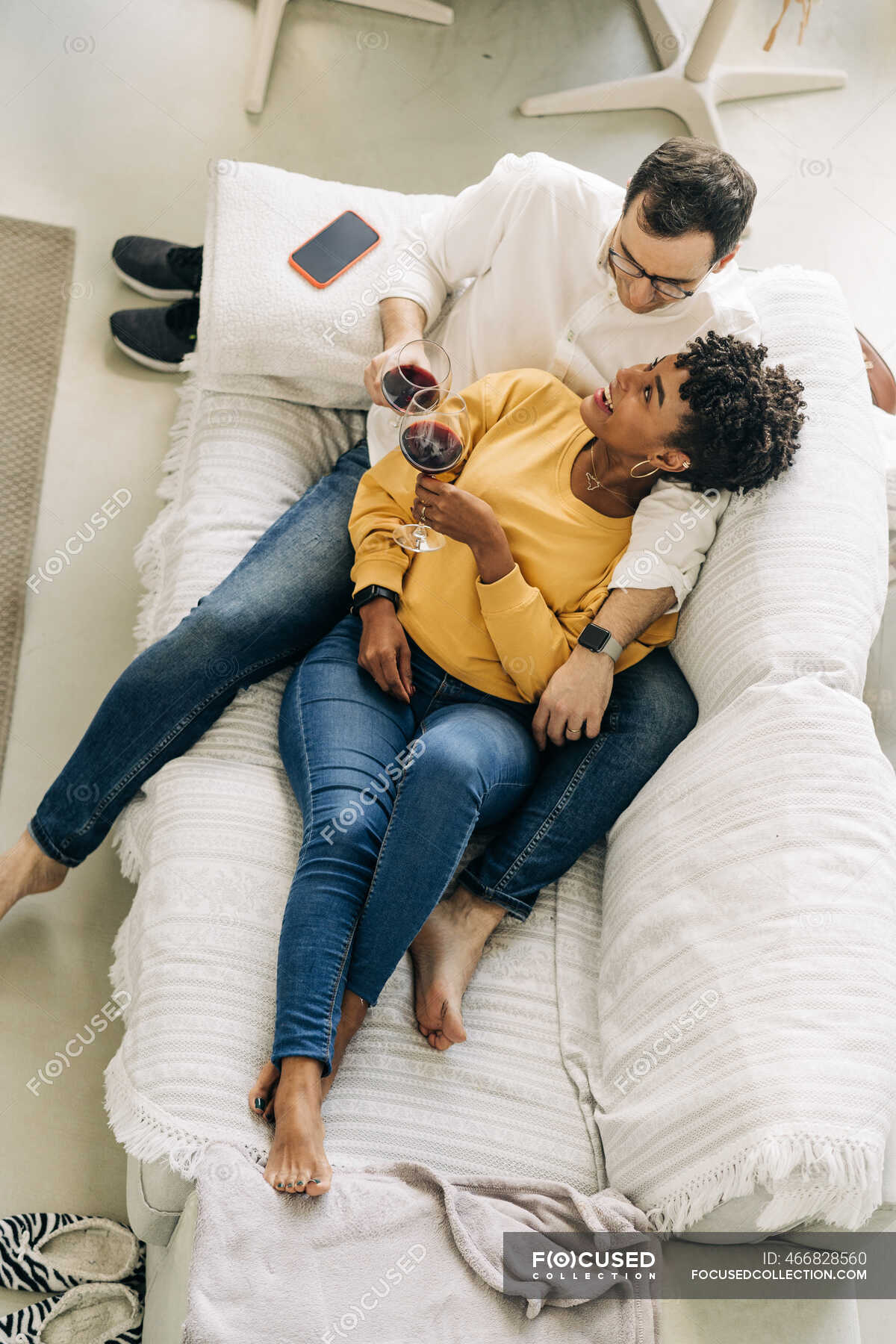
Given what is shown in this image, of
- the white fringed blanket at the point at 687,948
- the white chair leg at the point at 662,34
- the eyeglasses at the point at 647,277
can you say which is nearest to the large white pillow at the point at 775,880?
the white fringed blanket at the point at 687,948

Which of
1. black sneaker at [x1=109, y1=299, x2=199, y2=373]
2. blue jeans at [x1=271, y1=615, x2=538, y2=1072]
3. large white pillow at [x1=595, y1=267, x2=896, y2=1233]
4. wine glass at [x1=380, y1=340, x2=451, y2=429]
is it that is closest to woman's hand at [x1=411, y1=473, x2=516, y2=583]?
wine glass at [x1=380, y1=340, x2=451, y2=429]

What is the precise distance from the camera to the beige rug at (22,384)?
75.6 inches

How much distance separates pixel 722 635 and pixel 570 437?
1.18 feet

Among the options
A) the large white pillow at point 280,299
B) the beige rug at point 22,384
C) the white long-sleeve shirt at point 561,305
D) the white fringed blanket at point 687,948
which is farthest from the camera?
the beige rug at point 22,384

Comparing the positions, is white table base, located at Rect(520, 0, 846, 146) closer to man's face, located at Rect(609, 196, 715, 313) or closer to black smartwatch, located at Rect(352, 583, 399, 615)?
man's face, located at Rect(609, 196, 715, 313)

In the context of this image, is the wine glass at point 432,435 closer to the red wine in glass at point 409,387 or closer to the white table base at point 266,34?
the red wine in glass at point 409,387

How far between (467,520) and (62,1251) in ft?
3.65

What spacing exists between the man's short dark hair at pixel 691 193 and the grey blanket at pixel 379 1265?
47.9 inches

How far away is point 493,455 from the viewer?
155 centimetres

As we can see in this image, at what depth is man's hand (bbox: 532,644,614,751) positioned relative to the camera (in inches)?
57.5

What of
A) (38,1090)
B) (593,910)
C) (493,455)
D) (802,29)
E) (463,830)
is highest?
(802,29)

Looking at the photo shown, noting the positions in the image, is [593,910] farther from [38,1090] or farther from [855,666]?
[38,1090]

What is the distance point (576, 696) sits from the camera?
146cm

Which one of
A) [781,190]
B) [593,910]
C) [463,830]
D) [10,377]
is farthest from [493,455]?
[781,190]
